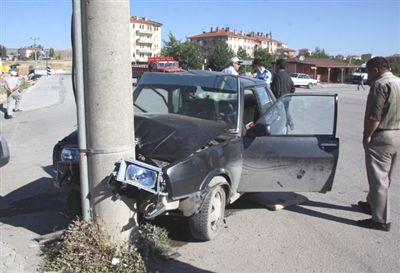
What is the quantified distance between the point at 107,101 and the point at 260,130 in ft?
6.30

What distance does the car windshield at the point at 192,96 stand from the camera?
5270mm

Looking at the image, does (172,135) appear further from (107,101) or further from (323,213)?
(323,213)

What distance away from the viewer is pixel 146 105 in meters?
5.59

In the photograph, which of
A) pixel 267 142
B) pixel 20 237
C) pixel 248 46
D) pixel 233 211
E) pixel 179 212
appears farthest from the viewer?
pixel 248 46

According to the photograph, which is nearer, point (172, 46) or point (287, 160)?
point (287, 160)

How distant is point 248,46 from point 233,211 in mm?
151396

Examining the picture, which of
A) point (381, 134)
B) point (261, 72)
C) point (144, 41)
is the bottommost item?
point (381, 134)

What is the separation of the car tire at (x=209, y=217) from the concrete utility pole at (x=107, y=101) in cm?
70

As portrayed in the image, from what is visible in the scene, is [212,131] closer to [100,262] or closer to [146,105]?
[146,105]

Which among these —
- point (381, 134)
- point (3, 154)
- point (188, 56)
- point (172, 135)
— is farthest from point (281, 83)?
point (188, 56)

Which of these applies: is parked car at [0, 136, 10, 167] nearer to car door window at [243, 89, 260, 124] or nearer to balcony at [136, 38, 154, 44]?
car door window at [243, 89, 260, 124]

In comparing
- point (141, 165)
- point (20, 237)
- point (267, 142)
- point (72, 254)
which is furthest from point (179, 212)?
point (20, 237)

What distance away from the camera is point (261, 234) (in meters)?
4.77

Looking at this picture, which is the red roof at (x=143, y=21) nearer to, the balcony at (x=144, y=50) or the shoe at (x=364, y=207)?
the balcony at (x=144, y=50)
